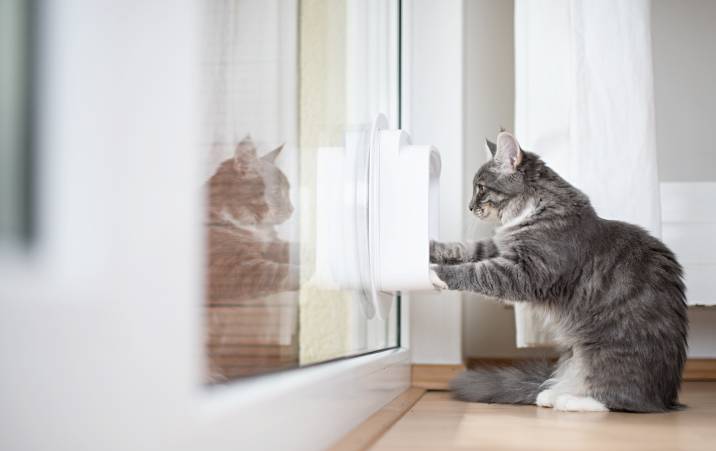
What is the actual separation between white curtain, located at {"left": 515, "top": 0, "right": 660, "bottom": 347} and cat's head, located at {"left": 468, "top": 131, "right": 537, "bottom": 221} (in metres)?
0.24

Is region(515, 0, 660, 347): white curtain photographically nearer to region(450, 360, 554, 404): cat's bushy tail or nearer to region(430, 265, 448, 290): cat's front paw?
region(450, 360, 554, 404): cat's bushy tail

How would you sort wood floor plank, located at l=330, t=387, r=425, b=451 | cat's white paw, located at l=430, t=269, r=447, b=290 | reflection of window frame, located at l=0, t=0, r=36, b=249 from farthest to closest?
1. cat's white paw, located at l=430, t=269, r=447, b=290
2. wood floor plank, located at l=330, t=387, r=425, b=451
3. reflection of window frame, located at l=0, t=0, r=36, b=249

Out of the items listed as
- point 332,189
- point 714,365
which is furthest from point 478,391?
point 714,365

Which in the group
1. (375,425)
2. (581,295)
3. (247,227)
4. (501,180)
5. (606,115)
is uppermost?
(606,115)

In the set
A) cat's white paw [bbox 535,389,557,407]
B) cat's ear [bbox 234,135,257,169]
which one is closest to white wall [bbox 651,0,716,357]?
cat's white paw [bbox 535,389,557,407]

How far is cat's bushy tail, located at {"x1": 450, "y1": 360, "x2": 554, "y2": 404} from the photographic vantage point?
175 cm

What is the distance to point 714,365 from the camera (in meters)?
2.69

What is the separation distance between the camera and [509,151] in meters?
1.90

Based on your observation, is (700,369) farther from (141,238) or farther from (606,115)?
(141,238)

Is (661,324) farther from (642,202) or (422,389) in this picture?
(422,389)

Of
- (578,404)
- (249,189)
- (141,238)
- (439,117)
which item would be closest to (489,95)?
(439,117)

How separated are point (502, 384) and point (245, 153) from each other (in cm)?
125

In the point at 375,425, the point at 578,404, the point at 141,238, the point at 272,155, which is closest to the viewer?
the point at 141,238

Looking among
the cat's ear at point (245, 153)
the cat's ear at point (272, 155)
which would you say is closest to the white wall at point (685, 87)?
the cat's ear at point (272, 155)
